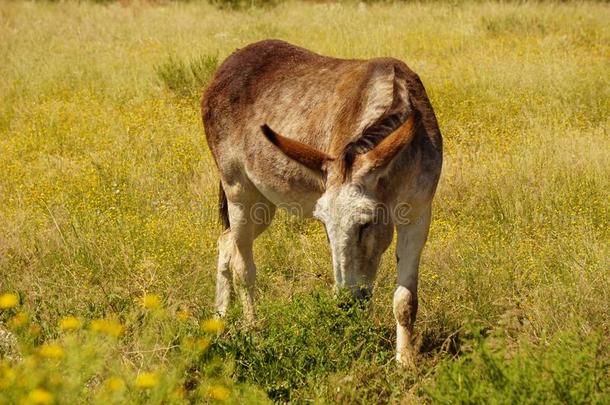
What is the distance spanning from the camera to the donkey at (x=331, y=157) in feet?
13.9

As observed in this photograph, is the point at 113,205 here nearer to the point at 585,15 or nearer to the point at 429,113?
the point at 429,113

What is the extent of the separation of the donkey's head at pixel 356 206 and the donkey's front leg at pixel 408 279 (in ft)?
1.89

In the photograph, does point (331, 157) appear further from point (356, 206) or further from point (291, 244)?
point (291, 244)

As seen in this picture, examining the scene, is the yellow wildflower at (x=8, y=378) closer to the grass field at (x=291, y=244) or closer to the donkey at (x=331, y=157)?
the grass field at (x=291, y=244)

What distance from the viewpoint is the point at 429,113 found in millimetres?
4949

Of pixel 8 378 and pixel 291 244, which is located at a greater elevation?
pixel 8 378

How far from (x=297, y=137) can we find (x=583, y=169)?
3.13 meters

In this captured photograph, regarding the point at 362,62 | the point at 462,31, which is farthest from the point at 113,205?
the point at 462,31

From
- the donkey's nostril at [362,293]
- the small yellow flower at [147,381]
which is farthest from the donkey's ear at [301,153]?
the small yellow flower at [147,381]

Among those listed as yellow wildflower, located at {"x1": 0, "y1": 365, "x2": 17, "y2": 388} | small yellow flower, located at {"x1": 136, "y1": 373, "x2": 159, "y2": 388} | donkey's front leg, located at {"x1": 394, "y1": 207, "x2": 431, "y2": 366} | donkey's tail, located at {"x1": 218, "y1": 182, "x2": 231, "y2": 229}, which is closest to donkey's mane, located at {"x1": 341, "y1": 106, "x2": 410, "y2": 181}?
donkey's front leg, located at {"x1": 394, "y1": 207, "x2": 431, "y2": 366}

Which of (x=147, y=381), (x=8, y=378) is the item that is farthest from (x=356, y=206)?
(x=8, y=378)

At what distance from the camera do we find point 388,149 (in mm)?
4219

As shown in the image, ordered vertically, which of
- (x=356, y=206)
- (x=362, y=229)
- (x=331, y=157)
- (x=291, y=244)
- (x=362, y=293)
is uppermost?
(x=331, y=157)

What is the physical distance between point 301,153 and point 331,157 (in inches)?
6.7
